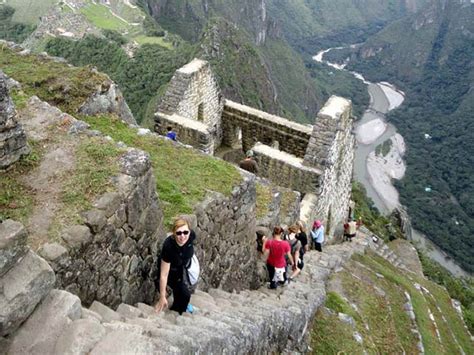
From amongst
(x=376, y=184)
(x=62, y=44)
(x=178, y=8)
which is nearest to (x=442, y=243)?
(x=376, y=184)

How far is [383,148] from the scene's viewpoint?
117 m

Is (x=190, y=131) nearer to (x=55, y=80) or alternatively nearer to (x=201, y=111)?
(x=201, y=111)

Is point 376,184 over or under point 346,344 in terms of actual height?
under

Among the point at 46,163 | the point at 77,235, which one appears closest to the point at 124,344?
the point at 77,235

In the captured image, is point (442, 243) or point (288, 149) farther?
point (442, 243)

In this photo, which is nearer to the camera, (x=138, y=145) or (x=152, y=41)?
(x=138, y=145)

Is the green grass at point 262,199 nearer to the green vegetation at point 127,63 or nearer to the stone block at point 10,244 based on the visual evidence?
the stone block at point 10,244

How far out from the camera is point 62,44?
6200 cm

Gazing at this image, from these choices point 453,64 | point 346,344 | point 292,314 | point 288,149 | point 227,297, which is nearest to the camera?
point 227,297

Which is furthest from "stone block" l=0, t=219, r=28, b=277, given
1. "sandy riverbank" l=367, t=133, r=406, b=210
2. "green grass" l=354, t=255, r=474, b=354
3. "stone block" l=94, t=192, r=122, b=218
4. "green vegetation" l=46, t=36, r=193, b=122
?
"sandy riverbank" l=367, t=133, r=406, b=210

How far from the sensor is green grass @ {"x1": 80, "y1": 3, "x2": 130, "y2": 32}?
73.9 meters

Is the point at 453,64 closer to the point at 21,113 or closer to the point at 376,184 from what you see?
the point at 376,184

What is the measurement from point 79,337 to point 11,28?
84888 millimetres

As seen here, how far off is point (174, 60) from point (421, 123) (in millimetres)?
93886
